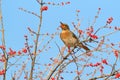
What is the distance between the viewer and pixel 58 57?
5746mm

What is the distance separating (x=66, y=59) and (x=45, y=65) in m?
0.76

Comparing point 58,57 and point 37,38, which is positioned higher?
point 37,38

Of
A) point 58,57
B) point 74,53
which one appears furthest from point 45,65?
point 74,53

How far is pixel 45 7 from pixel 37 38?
57 centimetres

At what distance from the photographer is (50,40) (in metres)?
6.12

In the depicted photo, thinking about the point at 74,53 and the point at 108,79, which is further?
the point at 74,53

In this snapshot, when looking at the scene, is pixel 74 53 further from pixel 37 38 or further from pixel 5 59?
pixel 5 59

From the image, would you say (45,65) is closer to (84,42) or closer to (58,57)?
(58,57)

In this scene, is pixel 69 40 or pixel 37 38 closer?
pixel 37 38

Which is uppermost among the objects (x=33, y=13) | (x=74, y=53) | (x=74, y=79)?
(x=33, y=13)

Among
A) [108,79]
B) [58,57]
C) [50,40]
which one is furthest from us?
[50,40]

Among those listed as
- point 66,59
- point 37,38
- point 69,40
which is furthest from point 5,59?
point 69,40

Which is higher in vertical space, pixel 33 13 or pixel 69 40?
pixel 33 13

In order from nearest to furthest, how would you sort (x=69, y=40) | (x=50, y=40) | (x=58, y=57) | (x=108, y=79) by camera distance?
(x=108, y=79) → (x=58, y=57) → (x=50, y=40) → (x=69, y=40)
